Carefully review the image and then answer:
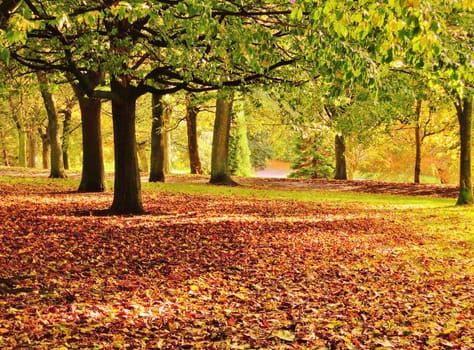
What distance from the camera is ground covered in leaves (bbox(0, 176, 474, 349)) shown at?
17.8ft

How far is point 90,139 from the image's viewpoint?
54.0ft

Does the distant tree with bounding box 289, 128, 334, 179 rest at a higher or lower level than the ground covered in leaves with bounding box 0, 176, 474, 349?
higher

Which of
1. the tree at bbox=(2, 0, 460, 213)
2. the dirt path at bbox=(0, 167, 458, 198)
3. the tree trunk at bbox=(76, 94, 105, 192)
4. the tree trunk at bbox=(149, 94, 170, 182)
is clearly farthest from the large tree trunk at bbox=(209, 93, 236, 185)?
the tree at bbox=(2, 0, 460, 213)

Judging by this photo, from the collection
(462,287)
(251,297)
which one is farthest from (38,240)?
(462,287)

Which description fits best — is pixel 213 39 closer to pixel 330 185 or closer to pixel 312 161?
pixel 330 185

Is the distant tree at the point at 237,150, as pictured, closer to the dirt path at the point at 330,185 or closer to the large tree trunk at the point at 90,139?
the dirt path at the point at 330,185

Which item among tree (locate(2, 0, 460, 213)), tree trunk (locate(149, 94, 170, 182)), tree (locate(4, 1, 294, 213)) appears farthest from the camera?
tree trunk (locate(149, 94, 170, 182))

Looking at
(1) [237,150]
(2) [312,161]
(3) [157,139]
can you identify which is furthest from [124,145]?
(2) [312,161]

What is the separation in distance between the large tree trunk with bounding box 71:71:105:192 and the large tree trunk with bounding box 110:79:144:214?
166 inches

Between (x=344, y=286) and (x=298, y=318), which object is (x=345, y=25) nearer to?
(x=298, y=318)

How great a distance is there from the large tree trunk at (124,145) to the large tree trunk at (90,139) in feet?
13.8

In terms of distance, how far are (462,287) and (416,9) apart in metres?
4.93

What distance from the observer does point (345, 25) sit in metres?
5.55

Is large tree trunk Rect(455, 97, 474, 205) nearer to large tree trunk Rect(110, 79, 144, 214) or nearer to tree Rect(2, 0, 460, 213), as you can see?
tree Rect(2, 0, 460, 213)
